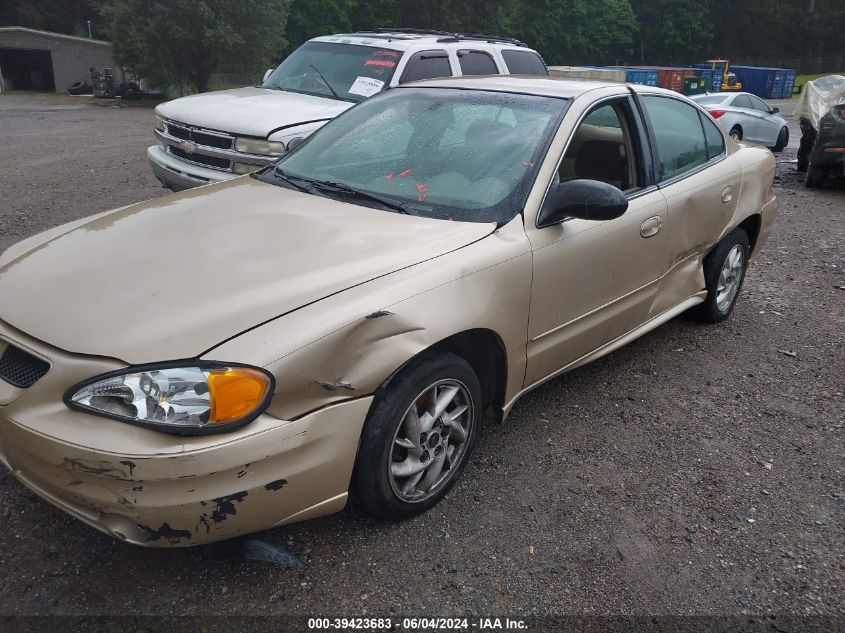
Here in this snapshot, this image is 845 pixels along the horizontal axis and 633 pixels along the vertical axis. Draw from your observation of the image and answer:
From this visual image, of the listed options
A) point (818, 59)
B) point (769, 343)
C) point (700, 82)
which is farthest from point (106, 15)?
point (818, 59)

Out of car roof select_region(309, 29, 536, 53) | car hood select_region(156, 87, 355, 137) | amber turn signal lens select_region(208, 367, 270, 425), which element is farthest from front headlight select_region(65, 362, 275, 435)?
car roof select_region(309, 29, 536, 53)

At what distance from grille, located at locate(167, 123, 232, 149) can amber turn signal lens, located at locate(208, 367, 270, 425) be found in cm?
481

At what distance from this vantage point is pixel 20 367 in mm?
2436

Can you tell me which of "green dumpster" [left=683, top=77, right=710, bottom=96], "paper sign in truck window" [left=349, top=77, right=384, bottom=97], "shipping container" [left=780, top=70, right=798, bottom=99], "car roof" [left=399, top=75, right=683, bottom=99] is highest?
"car roof" [left=399, top=75, right=683, bottom=99]

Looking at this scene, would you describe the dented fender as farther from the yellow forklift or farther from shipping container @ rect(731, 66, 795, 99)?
shipping container @ rect(731, 66, 795, 99)

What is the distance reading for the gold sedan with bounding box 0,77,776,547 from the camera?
2252 millimetres

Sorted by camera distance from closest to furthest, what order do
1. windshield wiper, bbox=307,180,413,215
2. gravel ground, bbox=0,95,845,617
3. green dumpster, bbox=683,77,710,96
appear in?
gravel ground, bbox=0,95,845,617 → windshield wiper, bbox=307,180,413,215 → green dumpster, bbox=683,77,710,96

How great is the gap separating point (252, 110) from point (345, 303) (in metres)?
→ 4.98

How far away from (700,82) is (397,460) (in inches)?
1437

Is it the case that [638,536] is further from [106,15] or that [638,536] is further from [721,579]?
[106,15]

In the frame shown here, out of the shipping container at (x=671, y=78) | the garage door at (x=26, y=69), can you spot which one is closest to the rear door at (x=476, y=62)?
the shipping container at (x=671, y=78)

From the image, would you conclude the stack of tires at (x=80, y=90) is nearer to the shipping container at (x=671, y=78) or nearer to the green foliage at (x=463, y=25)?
the green foliage at (x=463, y=25)

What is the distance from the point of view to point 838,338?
5.07 m

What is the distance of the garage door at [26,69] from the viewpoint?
37.0m
